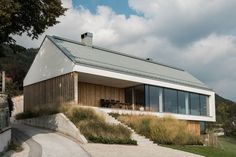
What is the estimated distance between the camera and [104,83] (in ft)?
115

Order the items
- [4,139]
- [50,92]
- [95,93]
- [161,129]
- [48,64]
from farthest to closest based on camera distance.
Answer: [95,93], [48,64], [50,92], [161,129], [4,139]

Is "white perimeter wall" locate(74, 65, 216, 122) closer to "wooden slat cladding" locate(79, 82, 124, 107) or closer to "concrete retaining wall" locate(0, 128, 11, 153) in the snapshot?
"wooden slat cladding" locate(79, 82, 124, 107)

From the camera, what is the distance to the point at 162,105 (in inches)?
1468

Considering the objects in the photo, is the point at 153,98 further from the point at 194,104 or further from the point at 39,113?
the point at 39,113

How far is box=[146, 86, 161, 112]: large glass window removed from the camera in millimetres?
36197

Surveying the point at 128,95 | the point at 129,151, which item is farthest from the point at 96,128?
the point at 128,95

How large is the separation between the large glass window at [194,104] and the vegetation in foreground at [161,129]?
11.6 meters

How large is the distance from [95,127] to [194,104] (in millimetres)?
19722

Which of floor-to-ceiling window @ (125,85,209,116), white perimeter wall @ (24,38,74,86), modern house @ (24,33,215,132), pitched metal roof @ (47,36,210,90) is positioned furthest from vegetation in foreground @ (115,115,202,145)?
floor-to-ceiling window @ (125,85,209,116)

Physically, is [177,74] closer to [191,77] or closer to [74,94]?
[191,77]

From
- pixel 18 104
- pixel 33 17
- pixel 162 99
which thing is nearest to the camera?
pixel 33 17

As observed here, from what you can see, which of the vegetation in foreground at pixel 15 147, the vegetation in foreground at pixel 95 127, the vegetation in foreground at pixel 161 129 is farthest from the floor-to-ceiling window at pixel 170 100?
the vegetation in foreground at pixel 15 147

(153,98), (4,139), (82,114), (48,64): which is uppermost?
(48,64)

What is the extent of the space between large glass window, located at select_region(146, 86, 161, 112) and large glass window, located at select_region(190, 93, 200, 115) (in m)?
5.28
